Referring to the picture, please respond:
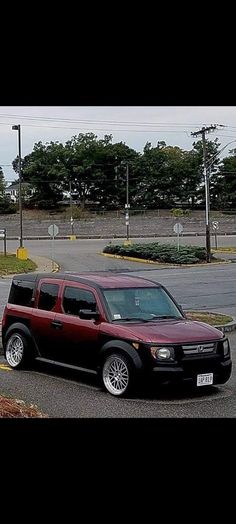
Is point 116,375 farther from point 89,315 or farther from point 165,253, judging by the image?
point 165,253

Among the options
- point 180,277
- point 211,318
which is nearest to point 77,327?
point 211,318

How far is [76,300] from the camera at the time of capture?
11.2 meters

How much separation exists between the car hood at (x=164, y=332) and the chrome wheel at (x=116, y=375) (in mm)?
340

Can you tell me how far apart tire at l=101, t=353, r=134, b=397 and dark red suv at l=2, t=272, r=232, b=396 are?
13 millimetres

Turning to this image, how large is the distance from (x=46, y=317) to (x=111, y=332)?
1533 mm

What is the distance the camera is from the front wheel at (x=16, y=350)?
11812 mm

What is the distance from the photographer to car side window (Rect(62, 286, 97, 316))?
36.0 ft

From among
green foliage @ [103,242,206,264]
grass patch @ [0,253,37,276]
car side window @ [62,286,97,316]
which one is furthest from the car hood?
green foliage @ [103,242,206,264]

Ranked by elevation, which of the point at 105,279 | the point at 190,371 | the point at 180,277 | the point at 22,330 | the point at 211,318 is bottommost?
the point at 180,277

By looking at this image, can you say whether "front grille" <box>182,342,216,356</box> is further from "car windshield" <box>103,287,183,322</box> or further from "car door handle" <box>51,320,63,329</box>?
"car door handle" <box>51,320,63,329</box>

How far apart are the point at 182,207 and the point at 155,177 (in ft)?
18.6
